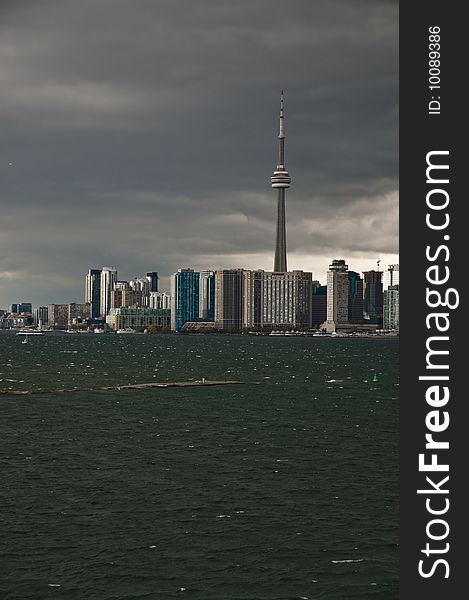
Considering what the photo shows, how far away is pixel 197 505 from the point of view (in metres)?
55.3

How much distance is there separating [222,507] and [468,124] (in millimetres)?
31607

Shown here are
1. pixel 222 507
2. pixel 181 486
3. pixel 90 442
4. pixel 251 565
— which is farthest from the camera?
pixel 90 442

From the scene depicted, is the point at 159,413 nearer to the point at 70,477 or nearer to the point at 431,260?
the point at 70,477

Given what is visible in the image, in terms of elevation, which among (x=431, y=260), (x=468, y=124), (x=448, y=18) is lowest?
(x=431, y=260)

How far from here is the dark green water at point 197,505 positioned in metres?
41.8

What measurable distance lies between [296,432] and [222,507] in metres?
36.4

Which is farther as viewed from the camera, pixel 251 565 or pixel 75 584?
pixel 251 565

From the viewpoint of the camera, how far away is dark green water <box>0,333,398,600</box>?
41.8 m

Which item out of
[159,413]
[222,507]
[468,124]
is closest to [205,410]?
[159,413]

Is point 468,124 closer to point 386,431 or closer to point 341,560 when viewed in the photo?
point 341,560

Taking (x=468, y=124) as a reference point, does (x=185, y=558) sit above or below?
below

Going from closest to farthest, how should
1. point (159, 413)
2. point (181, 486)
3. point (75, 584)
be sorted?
1. point (75, 584)
2. point (181, 486)
3. point (159, 413)

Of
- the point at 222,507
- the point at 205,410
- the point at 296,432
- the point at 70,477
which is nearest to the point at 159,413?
the point at 205,410

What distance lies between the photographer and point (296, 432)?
90312 mm
